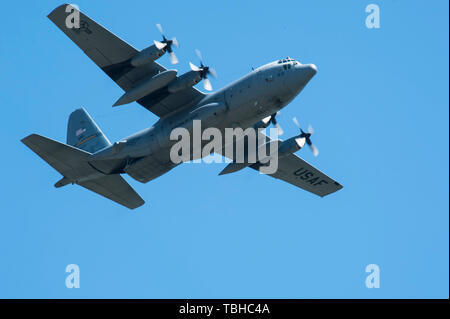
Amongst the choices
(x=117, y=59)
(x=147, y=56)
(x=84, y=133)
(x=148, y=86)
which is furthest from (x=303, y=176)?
(x=117, y=59)

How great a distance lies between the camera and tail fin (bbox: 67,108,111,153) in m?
32.9

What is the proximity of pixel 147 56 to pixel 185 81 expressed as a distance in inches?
77.2

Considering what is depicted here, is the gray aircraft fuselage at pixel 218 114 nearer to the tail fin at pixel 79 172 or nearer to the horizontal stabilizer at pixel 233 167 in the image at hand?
the tail fin at pixel 79 172

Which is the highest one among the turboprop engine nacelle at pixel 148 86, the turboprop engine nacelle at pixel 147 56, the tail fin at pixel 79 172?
the turboprop engine nacelle at pixel 147 56

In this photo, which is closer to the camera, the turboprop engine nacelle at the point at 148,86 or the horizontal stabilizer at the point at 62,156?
the turboprop engine nacelle at the point at 148,86

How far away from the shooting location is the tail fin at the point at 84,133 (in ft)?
108

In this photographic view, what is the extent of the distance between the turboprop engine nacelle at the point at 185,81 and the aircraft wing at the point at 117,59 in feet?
2.31

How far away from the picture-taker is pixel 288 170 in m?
34.8

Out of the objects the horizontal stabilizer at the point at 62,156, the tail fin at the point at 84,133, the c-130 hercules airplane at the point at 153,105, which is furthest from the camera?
the tail fin at the point at 84,133

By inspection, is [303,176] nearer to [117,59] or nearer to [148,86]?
[148,86]

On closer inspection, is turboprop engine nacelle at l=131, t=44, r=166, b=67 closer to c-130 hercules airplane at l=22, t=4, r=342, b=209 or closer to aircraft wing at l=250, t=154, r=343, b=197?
c-130 hercules airplane at l=22, t=4, r=342, b=209

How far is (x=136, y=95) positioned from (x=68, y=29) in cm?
393

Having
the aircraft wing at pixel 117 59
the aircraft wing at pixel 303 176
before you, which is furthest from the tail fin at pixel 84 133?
the aircraft wing at pixel 303 176
